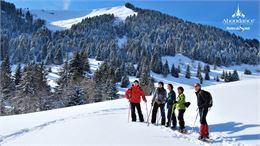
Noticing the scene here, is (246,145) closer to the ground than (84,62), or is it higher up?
closer to the ground

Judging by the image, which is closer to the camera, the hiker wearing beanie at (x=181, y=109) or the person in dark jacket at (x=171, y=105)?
the hiker wearing beanie at (x=181, y=109)

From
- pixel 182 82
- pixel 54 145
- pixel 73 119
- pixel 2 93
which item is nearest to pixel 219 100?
pixel 73 119

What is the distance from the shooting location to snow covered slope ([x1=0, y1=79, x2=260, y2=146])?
1291 cm

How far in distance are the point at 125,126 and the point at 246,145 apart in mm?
5197

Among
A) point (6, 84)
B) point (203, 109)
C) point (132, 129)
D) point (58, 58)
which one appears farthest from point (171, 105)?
point (58, 58)

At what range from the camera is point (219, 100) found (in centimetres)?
2075

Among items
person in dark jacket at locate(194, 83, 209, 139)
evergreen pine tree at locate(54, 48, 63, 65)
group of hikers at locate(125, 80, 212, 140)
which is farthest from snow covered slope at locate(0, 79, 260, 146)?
evergreen pine tree at locate(54, 48, 63, 65)

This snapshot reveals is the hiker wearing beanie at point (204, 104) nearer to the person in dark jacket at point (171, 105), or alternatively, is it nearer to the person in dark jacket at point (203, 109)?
the person in dark jacket at point (203, 109)

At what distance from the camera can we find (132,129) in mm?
15031

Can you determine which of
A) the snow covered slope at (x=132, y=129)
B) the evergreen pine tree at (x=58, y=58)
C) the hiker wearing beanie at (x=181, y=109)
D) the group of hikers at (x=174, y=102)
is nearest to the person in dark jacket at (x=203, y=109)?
the group of hikers at (x=174, y=102)

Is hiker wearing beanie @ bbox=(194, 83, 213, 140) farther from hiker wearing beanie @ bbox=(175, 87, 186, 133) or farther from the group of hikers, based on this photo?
hiker wearing beanie @ bbox=(175, 87, 186, 133)

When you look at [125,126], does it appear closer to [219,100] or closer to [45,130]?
[45,130]

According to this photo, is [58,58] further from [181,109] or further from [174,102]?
[181,109]

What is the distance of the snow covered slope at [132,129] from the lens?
508 inches
